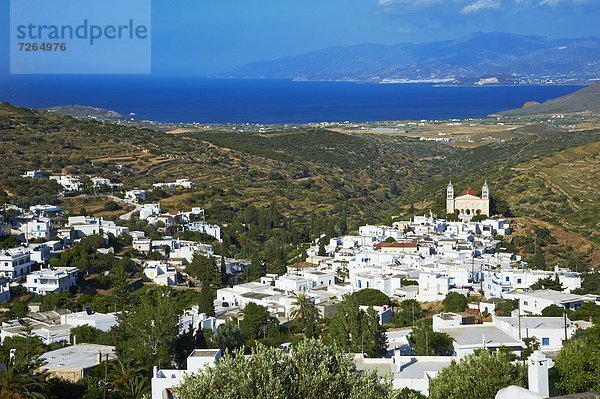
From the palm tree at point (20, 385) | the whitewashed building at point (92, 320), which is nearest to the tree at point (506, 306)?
the whitewashed building at point (92, 320)

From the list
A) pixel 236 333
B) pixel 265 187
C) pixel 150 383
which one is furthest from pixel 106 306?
pixel 265 187

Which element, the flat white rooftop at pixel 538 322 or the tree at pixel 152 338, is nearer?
the tree at pixel 152 338

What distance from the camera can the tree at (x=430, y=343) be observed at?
1936 centimetres

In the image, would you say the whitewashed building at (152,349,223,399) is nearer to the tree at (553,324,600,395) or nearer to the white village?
the white village

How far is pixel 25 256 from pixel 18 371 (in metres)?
17.9

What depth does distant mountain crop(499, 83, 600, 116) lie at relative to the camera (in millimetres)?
139750

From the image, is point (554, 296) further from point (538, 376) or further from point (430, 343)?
point (538, 376)

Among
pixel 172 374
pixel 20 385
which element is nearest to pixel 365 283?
pixel 172 374

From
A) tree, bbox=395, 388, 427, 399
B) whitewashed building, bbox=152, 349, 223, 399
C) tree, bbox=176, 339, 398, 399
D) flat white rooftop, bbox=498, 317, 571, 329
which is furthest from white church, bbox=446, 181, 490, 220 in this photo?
tree, bbox=176, 339, 398, 399

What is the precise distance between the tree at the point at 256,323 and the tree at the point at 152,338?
295cm

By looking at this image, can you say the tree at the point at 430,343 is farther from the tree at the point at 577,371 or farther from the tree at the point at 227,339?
the tree at the point at 577,371

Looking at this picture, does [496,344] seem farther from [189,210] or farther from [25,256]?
[189,210]

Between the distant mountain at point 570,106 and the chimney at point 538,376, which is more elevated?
the distant mountain at point 570,106

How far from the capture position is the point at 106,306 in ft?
93.2
